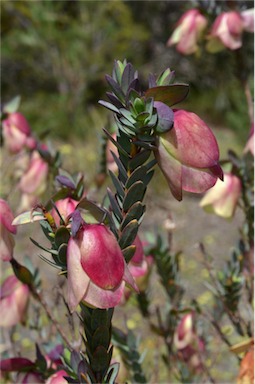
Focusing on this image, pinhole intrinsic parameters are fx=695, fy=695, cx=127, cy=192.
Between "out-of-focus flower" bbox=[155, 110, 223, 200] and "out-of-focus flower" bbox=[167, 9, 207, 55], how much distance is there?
653mm

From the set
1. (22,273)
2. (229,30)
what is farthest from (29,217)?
(229,30)

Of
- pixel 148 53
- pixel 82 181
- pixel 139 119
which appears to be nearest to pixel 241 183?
pixel 82 181

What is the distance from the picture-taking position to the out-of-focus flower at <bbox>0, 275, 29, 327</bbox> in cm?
72

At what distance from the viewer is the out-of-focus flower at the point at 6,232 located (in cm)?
53

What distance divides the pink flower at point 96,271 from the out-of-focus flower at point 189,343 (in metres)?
0.48

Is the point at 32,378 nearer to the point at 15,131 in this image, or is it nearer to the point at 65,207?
the point at 65,207

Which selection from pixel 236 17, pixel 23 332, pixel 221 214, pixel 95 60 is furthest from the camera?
pixel 95 60

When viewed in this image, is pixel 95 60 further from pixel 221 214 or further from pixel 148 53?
pixel 221 214

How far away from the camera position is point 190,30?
1094mm

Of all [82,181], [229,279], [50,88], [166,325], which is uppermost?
[82,181]

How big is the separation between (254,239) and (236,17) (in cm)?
39

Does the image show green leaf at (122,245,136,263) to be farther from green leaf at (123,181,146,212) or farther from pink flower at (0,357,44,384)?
pink flower at (0,357,44,384)

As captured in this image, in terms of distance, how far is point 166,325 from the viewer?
39.6 inches

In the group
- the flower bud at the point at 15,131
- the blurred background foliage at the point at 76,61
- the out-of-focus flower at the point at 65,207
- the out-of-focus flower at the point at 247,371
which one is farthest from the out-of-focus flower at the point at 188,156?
the blurred background foliage at the point at 76,61
